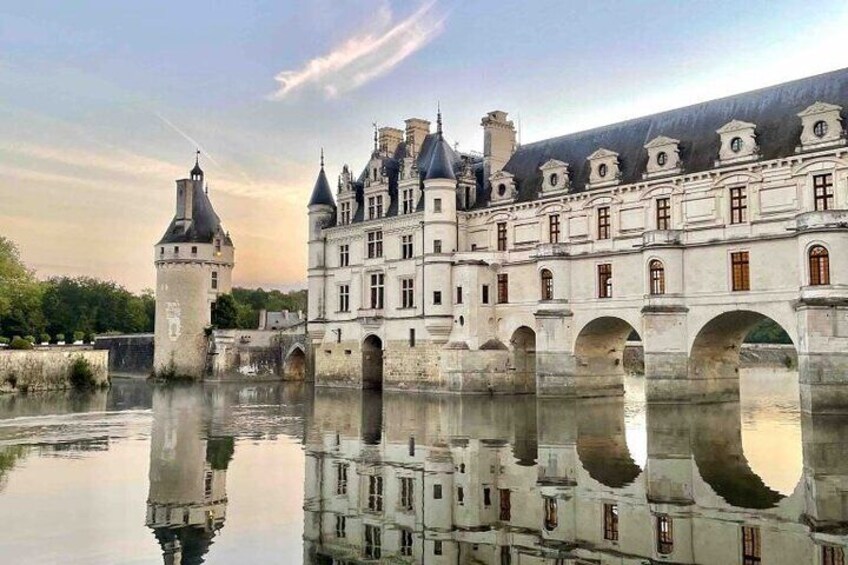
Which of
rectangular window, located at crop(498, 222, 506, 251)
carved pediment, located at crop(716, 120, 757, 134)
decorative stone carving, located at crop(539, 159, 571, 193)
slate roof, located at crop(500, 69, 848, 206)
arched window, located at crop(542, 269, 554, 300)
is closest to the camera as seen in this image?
slate roof, located at crop(500, 69, 848, 206)

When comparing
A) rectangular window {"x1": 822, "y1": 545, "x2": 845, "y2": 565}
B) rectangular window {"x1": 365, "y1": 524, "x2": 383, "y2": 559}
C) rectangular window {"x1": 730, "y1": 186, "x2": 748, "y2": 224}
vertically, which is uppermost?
rectangular window {"x1": 730, "y1": 186, "x2": 748, "y2": 224}

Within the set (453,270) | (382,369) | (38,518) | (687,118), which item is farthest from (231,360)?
(38,518)

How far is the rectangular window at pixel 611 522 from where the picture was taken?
419 inches

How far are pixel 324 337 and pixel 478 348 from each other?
11.8 metres

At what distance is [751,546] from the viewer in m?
9.88

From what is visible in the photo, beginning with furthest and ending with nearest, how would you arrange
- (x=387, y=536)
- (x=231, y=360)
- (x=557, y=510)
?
1. (x=231, y=360)
2. (x=557, y=510)
3. (x=387, y=536)

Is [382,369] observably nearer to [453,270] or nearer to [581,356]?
[453,270]

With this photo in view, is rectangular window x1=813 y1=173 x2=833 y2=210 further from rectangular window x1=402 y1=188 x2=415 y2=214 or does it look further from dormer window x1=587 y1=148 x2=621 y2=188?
rectangular window x1=402 y1=188 x2=415 y2=214

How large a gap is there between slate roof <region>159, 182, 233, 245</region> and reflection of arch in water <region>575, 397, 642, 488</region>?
3284 cm

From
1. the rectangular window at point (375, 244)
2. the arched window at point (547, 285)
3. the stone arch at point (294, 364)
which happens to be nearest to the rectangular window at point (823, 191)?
the arched window at point (547, 285)

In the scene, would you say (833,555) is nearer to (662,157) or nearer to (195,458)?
(195,458)

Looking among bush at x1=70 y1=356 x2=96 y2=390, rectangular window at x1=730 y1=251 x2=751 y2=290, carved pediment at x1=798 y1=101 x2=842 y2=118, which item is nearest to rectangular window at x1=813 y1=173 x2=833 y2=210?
carved pediment at x1=798 y1=101 x2=842 y2=118

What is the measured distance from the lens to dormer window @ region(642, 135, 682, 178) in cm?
3231

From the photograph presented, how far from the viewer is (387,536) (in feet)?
36.8
